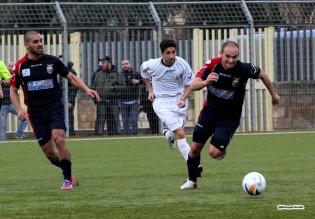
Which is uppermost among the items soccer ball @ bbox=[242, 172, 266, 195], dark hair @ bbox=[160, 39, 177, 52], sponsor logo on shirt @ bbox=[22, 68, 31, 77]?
dark hair @ bbox=[160, 39, 177, 52]

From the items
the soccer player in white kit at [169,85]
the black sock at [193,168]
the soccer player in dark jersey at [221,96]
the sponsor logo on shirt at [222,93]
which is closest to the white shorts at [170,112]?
the soccer player in white kit at [169,85]

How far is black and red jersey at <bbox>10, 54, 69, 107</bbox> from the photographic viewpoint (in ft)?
43.7

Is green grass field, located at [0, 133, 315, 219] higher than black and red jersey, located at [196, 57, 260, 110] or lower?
lower

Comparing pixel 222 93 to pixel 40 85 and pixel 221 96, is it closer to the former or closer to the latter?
pixel 221 96

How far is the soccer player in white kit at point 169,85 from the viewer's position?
16.7 meters

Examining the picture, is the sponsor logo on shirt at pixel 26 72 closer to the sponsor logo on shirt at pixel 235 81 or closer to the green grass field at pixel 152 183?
the green grass field at pixel 152 183

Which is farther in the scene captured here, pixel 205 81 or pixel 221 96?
pixel 221 96

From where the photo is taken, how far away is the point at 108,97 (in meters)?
28.0

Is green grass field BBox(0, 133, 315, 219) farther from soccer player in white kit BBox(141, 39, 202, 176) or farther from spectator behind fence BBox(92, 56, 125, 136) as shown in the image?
spectator behind fence BBox(92, 56, 125, 136)

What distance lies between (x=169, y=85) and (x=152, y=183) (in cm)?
386

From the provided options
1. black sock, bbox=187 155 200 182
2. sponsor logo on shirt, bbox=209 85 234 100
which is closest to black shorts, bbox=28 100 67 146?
black sock, bbox=187 155 200 182

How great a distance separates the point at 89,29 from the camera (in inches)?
1102

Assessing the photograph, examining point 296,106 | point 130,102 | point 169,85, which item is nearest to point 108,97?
point 130,102

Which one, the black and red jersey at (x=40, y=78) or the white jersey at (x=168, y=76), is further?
the white jersey at (x=168, y=76)
